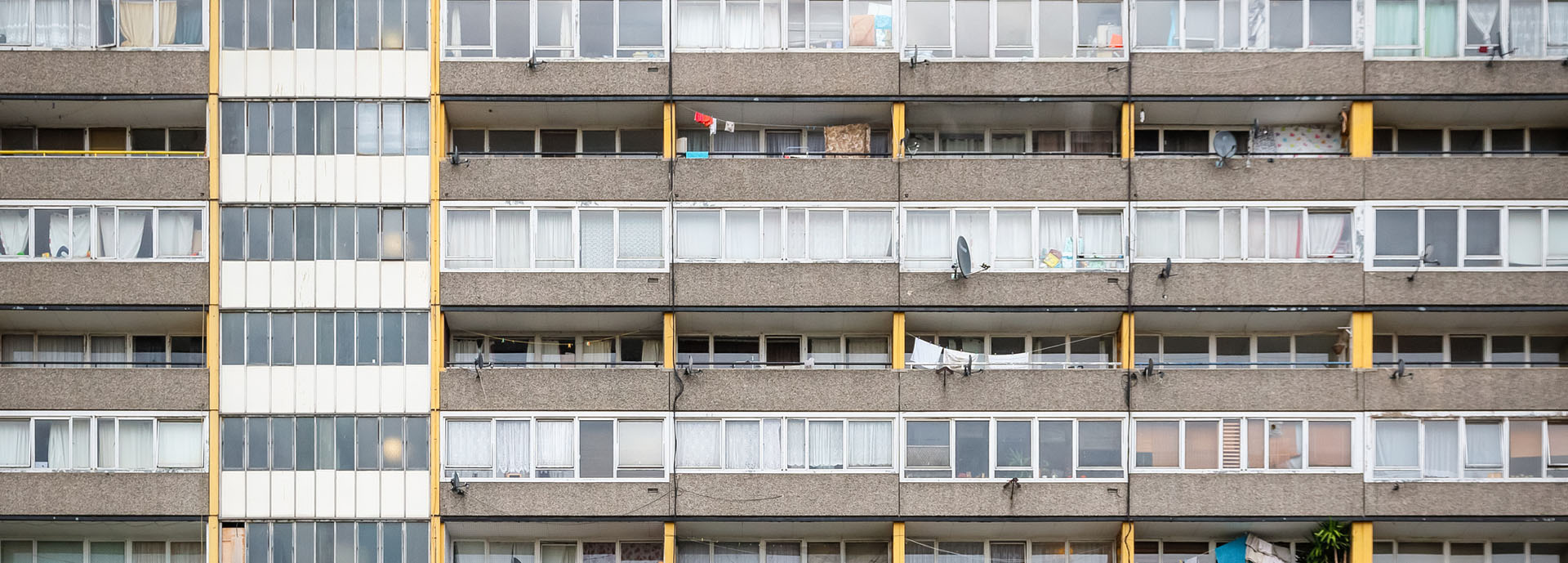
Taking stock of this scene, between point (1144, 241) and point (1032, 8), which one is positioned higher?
point (1032, 8)

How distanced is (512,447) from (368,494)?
268cm

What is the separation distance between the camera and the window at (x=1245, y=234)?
23.0m

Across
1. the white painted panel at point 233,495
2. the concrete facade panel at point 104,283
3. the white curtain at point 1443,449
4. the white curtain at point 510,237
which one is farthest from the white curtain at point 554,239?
the white curtain at point 1443,449

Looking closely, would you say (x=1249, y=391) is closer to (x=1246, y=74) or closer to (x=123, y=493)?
(x=1246, y=74)

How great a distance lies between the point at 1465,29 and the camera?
912 inches

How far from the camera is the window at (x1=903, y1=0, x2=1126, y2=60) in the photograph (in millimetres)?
23203

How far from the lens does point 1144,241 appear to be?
23.1 m

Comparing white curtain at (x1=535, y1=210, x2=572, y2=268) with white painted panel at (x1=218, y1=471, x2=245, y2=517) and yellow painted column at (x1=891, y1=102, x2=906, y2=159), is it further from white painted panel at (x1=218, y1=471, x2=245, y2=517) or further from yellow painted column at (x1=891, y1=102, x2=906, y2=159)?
white painted panel at (x1=218, y1=471, x2=245, y2=517)

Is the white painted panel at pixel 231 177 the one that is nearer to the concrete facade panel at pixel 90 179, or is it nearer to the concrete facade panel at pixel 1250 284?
the concrete facade panel at pixel 90 179

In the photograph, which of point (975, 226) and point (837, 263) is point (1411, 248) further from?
point (837, 263)

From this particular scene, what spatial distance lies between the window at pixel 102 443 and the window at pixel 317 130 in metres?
5.06

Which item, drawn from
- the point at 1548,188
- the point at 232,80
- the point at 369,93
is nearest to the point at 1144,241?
the point at 1548,188

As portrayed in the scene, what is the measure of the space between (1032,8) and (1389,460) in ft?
34.1

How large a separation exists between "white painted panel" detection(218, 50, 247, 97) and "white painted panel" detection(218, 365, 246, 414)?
16.2ft
